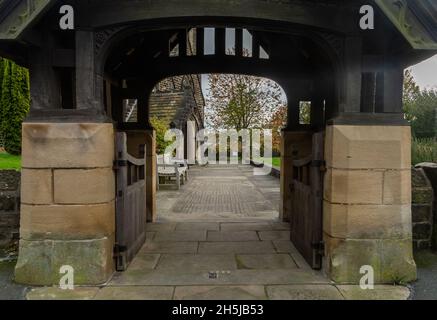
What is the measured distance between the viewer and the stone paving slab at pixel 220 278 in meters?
3.81

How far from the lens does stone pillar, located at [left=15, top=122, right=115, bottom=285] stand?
3.70 m

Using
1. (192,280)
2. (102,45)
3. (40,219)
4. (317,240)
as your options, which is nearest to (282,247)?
(317,240)

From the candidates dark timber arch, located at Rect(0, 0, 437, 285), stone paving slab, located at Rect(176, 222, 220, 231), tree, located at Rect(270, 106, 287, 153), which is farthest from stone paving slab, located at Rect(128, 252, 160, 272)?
tree, located at Rect(270, 106, 287, 153)

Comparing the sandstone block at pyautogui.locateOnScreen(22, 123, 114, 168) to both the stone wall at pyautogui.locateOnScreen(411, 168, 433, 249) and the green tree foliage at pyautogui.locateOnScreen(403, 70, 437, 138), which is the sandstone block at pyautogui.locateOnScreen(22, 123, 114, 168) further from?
the green tree foliage at pyautogui.locateOnScreen(403, 70, 437, 138)

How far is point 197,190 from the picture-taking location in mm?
12258

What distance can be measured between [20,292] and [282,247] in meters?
3.39

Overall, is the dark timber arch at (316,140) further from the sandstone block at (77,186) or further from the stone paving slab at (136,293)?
the stone paving slab at (136,293)

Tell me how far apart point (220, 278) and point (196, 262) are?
64cm

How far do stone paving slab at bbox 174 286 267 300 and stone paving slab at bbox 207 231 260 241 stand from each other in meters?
1.90

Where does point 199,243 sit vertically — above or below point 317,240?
below

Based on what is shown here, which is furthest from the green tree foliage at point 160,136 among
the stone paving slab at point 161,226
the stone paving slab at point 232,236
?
the stone paving slab at point 232,236

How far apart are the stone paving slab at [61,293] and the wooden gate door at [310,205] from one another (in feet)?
8.32

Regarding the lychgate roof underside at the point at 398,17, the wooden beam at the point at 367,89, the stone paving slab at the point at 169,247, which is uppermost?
the lychgate roof underside at the point at 398,17

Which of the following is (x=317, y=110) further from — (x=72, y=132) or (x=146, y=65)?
(x=72, y=132)
